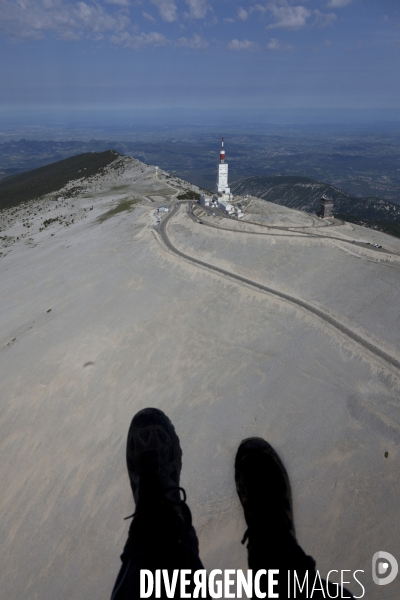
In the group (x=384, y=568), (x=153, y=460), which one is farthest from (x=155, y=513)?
(x=384, y=568)

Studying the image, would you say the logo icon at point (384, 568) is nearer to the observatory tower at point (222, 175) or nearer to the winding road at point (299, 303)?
the winding road at point (299, 303)

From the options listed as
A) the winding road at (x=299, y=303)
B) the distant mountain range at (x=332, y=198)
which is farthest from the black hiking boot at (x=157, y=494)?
the distant mountain range at (x=332, y=198)

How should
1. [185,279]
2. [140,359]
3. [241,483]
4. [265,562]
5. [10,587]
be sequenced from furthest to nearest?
1. [185,279]
2. [140,359]
3. [10,587]
4. [241,483]
5. [265,562]

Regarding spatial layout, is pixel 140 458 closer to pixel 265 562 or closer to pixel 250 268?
pixel 265 562

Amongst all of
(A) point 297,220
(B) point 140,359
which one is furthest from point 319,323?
(A) point 297,220

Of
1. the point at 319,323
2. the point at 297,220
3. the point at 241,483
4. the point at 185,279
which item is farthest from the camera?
the point at 297,220

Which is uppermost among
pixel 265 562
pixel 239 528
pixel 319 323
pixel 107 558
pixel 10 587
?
pixel 265 562

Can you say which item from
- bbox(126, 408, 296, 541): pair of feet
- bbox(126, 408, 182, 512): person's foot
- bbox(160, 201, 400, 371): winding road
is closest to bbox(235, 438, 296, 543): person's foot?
bbox(126, 408, 296, 541): pair of feet

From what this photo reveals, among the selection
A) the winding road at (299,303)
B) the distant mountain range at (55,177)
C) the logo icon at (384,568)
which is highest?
the distant mountain range at (55,177)
